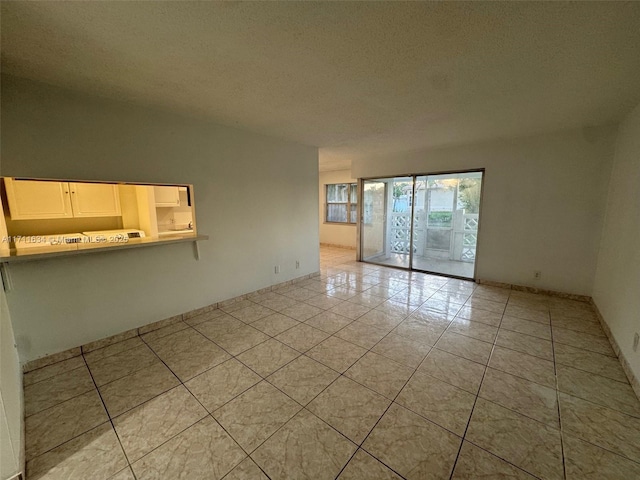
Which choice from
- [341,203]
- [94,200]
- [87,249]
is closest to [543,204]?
[341,203]

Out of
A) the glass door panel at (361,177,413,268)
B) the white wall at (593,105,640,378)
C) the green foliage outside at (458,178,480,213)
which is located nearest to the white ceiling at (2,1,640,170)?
the white wall at (593,105,640,378)

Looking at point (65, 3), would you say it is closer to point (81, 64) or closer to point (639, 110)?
point (81, 64)

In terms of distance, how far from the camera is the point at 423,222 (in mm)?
5777

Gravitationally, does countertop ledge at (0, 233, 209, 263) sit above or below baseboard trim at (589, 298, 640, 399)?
above

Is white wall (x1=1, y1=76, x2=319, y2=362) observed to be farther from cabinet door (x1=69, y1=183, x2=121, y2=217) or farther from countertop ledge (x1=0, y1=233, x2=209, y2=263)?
cabinet door (x1=69, y1=183, x2=121, y2=217)

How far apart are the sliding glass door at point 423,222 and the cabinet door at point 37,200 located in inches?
200

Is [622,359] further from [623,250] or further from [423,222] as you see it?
[423,222]

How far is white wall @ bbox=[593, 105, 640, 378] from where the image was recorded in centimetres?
206

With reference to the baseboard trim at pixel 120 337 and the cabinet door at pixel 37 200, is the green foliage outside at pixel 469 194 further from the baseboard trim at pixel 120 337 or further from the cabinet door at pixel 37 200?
the cabinet door at pixel 37 200

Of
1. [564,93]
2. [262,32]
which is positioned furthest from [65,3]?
[564,93]

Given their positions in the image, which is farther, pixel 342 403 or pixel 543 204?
pixel 543 204

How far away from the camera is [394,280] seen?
4.54m

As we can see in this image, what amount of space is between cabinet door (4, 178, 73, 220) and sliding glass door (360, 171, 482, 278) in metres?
5.08

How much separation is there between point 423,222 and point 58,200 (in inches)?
243
